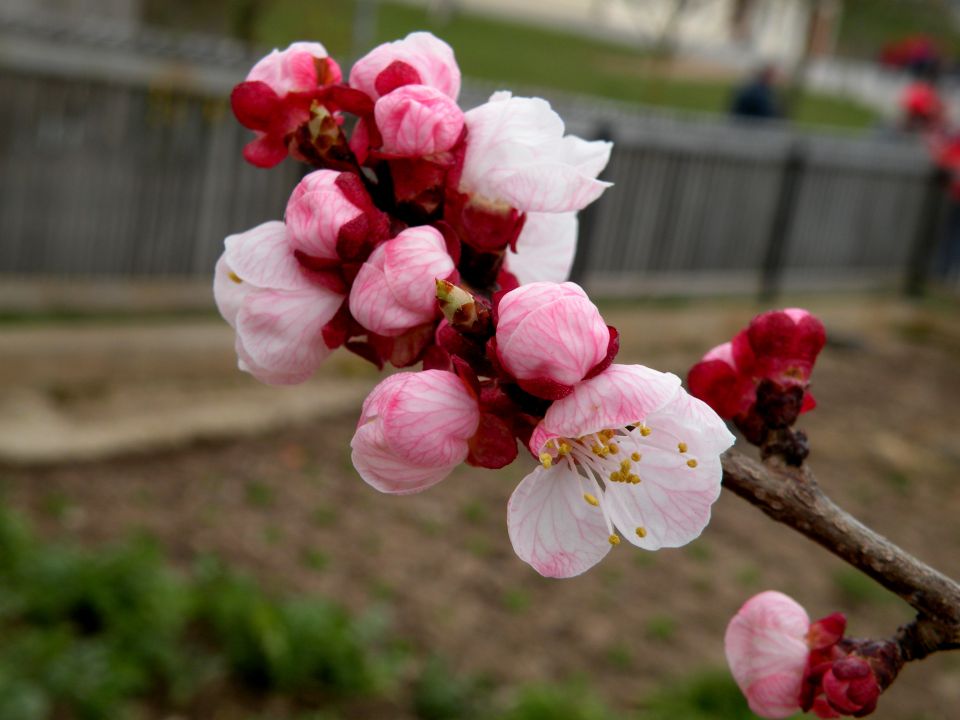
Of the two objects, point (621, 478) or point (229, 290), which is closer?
point (621, 478)

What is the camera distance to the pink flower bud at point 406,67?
3.23 ft

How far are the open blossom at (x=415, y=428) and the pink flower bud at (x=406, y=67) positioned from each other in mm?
278

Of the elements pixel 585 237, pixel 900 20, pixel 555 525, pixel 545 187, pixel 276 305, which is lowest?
pixel 585 237

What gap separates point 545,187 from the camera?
2.99ft

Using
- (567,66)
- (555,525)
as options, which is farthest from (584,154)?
(567,66)

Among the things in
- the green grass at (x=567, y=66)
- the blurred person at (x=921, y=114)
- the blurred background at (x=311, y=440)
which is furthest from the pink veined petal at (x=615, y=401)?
the green grass at (x=567, y=66)

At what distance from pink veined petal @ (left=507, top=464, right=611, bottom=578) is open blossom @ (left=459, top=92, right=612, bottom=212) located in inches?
8.2

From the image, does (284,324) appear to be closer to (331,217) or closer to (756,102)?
(331,217)

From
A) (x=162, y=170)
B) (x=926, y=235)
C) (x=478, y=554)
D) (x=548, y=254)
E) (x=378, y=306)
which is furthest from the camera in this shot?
(x=926, y=235)

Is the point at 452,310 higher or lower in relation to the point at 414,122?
lower

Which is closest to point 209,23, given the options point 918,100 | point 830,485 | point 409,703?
point 830,485

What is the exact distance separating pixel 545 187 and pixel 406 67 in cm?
18

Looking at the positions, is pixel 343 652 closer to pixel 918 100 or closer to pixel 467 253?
pixel 467 253

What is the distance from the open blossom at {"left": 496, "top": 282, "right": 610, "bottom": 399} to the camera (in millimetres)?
776
